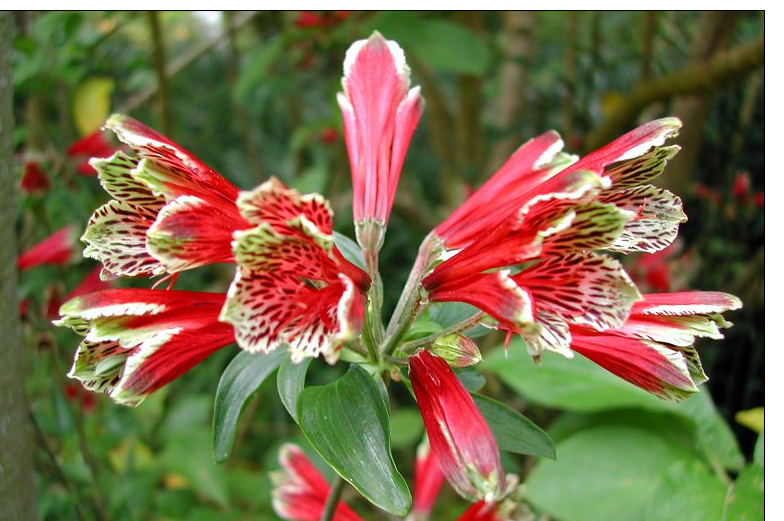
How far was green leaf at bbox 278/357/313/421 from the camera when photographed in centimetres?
42

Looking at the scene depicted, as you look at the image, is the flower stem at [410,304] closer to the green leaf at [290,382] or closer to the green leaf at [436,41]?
the green leaf at [290,382]

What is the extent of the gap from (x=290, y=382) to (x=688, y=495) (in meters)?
0.46

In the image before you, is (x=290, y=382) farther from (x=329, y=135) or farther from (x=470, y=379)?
(x=329, y=135)

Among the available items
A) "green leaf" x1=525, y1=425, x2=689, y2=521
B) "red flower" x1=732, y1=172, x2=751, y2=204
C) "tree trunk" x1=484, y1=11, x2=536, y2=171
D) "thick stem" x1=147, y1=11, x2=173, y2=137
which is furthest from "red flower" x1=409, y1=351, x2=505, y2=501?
"red flower" x1=732, y1=172, x2=751, y2=204

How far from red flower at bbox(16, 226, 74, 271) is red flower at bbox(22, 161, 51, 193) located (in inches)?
4.3

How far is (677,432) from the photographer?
0.93m

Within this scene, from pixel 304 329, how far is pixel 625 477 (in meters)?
0.63

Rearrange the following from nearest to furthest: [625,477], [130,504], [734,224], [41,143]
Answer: [625,477], [130,504], [41,143], [734,224]

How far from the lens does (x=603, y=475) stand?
857mm

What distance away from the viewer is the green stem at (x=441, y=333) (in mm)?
439

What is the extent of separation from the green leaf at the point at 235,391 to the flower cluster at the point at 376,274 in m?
0.03

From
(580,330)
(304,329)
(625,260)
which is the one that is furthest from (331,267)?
(625,260)

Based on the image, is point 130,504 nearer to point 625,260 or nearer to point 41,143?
point 41,143

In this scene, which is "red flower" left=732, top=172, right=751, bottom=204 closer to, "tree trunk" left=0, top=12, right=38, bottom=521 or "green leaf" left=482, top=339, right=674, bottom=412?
"green leaf" left=482, top=339, right=674, bottom=412
